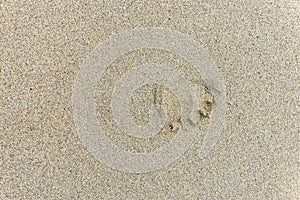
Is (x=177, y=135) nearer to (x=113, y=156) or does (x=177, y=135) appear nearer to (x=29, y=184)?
(x=113, y=156)

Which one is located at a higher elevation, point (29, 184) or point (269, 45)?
point (269, 45)

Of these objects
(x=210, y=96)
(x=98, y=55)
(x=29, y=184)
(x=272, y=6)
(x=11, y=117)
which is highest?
(x=272, y=6)

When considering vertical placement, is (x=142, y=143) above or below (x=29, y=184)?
above

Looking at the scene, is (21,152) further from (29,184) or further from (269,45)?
(269,45)

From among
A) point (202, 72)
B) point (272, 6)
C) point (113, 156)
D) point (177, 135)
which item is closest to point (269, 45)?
point (272, 6)

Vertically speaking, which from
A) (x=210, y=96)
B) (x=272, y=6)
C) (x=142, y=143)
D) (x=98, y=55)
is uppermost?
(x=272, y=6)

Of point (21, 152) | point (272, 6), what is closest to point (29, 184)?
point (21, 152)
